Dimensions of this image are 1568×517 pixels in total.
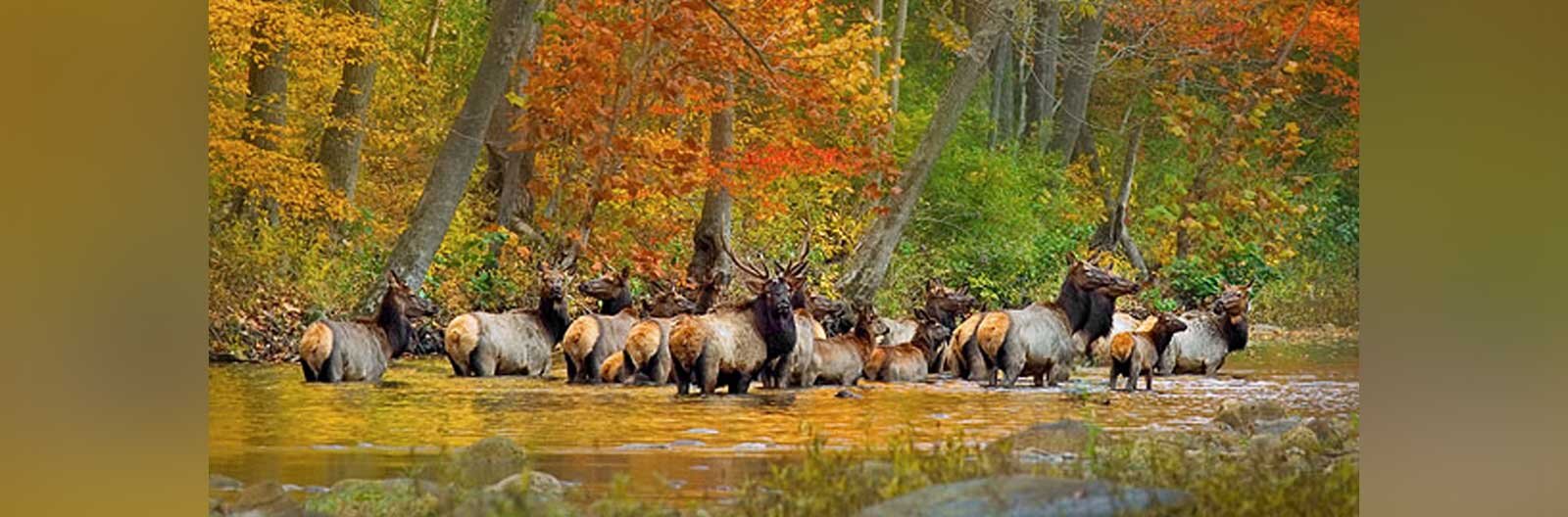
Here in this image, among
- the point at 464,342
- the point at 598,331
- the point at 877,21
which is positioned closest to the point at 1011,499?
the point at 598,331

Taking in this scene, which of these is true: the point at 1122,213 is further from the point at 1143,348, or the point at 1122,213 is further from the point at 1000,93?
the point at 1000,93

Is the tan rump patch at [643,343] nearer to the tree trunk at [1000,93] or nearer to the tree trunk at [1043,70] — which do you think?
the tree trunk at [1000,93]

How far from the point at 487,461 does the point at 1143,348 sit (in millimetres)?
2500

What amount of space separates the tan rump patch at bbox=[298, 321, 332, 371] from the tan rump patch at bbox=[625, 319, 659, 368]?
1.10 meters

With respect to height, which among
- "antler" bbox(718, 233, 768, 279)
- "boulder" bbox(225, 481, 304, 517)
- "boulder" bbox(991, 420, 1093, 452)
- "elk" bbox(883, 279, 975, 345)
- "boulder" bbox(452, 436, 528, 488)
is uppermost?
"antler" bbox(718, 233, 768, 279)

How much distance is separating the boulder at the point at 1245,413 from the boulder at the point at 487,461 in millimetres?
2594

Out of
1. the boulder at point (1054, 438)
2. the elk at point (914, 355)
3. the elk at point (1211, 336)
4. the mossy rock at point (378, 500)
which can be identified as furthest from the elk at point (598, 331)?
the elk at point (1211, 336)

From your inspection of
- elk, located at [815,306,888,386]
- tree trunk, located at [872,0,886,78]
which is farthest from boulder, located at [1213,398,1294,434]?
tree trunk, located at [872,0,886,78]

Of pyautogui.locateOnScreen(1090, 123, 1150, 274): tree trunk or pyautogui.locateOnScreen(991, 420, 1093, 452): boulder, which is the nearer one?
pyautogui.locateOnScreen(991, 420, 1093, 452): boulder

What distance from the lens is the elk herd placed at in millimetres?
7398

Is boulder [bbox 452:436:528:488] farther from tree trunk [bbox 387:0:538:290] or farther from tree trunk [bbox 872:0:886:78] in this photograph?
tree trunk [bbox 872:0:886:78]

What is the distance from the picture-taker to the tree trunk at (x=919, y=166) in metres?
7.46
